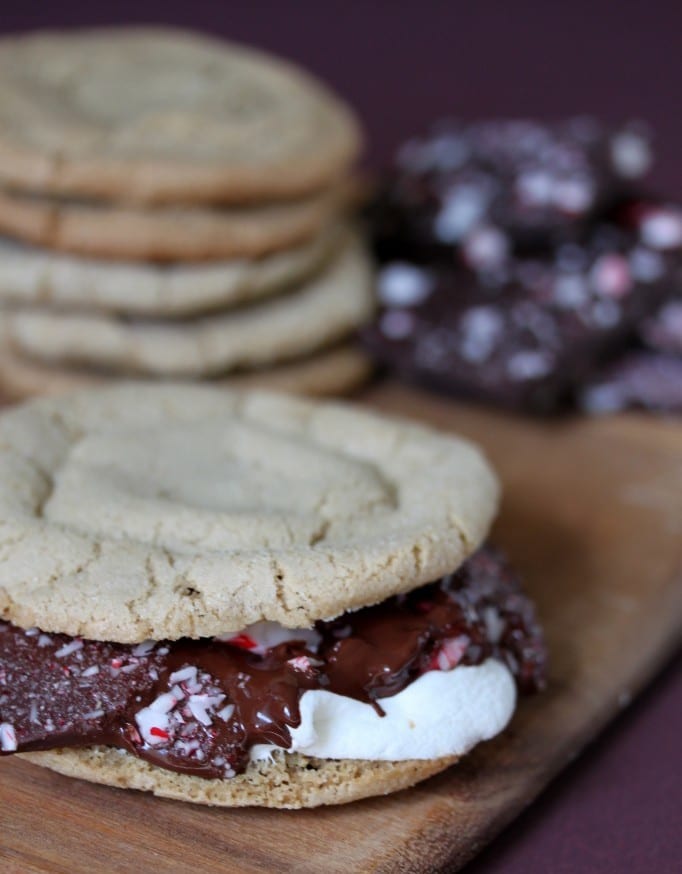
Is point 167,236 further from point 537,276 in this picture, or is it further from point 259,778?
point 259,778

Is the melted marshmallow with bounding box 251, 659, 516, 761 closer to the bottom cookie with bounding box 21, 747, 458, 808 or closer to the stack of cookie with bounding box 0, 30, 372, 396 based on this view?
the bottom cookie with bounding box 21, 747, 458, 808

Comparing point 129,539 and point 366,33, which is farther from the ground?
point 129,539

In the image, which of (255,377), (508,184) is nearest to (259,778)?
(255,377)

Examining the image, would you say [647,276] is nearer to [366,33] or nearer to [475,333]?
[475,333]

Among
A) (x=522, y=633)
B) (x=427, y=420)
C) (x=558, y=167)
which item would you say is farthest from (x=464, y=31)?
(x=522, y=633)

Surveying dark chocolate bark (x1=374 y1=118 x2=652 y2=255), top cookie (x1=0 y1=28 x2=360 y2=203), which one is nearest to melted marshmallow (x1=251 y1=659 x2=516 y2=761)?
top cookie (x1=0 y1=28 x2=360 y2=203)
